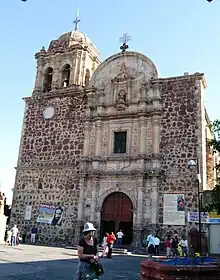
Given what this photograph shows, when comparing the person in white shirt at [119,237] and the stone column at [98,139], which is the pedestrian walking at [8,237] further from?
the stone column at [98,139]

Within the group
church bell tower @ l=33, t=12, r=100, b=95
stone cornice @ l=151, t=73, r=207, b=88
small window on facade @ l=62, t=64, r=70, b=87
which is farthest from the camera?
small window on facade @ l=62, t=64, r=70, b=87

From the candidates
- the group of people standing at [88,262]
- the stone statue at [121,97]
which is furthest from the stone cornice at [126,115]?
the group of people standing at [88,262]

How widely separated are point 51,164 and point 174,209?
27.8 ft

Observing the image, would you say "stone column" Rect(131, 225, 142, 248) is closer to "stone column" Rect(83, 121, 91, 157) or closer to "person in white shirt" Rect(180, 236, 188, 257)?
"person in white shirt" Rect(180, 236, 188, 257)

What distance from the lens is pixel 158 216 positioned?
17.2 meters

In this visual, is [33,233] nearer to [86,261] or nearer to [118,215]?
[118,215]

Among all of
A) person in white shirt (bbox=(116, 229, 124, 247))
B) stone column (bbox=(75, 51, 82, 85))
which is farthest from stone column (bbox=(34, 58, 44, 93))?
person in white shirt (bbox=(116, 229, 124, 247))

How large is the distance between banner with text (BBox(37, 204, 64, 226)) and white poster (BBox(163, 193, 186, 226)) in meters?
6.47

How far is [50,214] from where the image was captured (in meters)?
20.0

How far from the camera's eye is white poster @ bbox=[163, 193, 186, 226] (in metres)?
16.8

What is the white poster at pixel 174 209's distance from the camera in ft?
55.0

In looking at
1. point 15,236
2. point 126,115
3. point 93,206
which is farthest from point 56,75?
point 15,236

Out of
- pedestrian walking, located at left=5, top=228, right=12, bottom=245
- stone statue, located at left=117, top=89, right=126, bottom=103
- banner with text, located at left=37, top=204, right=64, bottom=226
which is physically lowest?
pedestrian walking, located at left=5, top=228, right=12, bottom=245

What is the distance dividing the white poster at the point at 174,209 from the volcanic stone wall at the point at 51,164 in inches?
216
